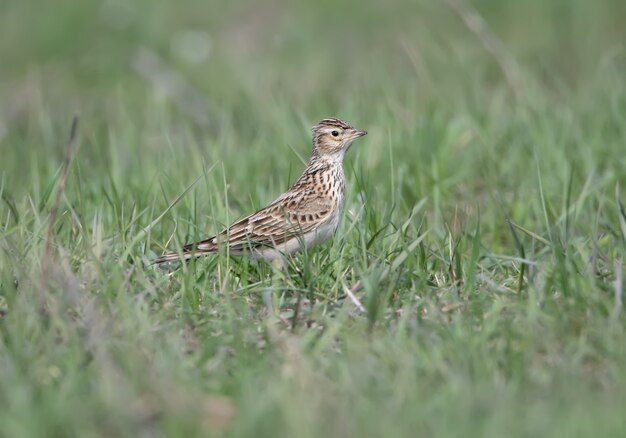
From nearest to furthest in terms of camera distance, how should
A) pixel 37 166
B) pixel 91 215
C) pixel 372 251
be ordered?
pixel 372 251 < pixel 91 215 < pixel 37 166

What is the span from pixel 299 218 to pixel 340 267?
951mm

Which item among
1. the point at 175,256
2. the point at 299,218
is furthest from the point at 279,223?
the point at 175,256

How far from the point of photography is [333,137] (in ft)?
25.3

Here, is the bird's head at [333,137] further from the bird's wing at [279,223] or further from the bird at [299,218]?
the bird's wing at [279,223]

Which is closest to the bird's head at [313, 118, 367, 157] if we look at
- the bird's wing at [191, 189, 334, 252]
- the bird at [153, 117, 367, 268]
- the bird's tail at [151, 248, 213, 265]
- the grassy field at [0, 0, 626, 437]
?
the bird at [153, 117, 367, 268]

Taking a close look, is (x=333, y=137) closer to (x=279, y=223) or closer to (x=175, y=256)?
(x=279, y=223)

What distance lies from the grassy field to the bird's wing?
16 centimetres

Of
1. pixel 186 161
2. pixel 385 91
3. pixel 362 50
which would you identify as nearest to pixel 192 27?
pixel 362 50

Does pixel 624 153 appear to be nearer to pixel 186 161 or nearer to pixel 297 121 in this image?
pixel 297 121

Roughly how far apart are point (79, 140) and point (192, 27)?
6.25 metres

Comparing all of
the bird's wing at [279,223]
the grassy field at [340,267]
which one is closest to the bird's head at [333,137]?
the grassy field at [340,267]

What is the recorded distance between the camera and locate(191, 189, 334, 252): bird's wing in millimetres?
6562

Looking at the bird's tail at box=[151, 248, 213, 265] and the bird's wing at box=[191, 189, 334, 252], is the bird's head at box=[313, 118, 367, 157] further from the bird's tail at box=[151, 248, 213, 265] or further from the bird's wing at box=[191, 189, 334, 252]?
the bird's tail at box=[151, 248, 213, 265]

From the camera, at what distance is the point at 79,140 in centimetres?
957
